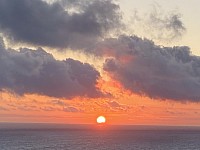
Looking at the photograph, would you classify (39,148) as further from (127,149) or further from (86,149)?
(127,149)

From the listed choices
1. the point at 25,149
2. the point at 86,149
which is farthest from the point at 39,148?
the point at 86,149

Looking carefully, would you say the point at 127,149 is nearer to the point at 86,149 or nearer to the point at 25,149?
the point at 86,149

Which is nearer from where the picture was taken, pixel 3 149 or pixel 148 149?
pixel 3 149

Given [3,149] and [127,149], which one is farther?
[127,149]

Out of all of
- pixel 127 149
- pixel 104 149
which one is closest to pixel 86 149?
pixel 104 149

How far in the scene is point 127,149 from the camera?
194 meters

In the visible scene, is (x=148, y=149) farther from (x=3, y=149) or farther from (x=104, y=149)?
(x=3, y=149)

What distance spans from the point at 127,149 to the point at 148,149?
11251 millimetres

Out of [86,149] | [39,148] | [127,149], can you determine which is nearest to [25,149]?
[39,148]

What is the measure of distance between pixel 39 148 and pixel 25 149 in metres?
7.65

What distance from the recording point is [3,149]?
182m

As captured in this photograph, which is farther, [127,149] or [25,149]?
[127,149]

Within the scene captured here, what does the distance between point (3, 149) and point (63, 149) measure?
27880 millimetres

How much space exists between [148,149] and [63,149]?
44161 mm
